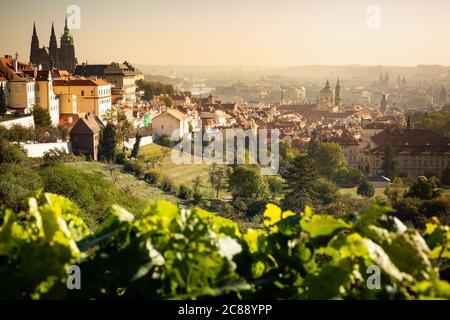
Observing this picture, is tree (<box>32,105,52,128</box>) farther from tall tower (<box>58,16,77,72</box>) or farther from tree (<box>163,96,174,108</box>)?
tall tower (<box>58,16,77,72</box>)

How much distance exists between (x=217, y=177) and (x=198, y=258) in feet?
108

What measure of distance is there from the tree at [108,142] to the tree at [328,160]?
15912 millimetres

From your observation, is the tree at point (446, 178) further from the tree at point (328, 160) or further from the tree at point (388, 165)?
the tree at point (328, 160)

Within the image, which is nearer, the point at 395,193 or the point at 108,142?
the point at 108,142

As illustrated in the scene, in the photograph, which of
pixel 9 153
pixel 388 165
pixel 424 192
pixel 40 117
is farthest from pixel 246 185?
pixel 388 165

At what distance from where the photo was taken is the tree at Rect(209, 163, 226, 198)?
33.6m

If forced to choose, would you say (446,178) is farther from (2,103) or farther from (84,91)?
(2,103)

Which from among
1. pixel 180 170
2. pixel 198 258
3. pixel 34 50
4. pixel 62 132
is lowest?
pixel 180 170

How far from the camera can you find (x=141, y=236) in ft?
6.46

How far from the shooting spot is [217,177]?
34.9 m

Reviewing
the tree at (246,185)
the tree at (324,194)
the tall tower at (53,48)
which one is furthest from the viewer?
the tall tower at (53,48)

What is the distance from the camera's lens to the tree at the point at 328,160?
142 feet

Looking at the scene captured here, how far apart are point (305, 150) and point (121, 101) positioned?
43.2 ft

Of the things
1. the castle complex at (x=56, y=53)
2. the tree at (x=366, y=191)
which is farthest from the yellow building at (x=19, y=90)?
the castle complex at (x=56, y=53)
